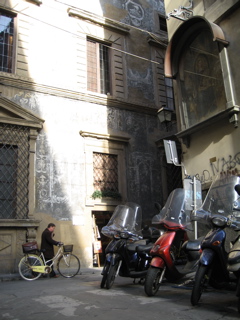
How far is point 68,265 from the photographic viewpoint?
9.24 metres

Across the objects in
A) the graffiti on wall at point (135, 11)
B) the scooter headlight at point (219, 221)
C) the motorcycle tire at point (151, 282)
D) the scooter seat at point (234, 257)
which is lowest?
the motorcycle tire at point (151, 282)

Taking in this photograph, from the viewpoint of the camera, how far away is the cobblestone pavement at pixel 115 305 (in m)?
3.89

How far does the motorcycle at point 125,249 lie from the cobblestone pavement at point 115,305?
1.20ft

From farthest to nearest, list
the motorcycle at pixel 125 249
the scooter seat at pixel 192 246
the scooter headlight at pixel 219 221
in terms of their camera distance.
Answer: the motorcycle at pixel 125 249 → the scooter seat at pixel 192 246 → the scooter headlight at pixel 219 221

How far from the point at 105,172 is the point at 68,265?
434 centimetres

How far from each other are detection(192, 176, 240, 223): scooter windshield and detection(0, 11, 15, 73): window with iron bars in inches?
368

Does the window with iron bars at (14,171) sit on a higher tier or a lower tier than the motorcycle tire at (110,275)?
higher

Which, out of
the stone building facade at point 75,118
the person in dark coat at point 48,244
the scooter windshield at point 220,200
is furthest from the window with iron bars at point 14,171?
the scooter windshield at point 220,200

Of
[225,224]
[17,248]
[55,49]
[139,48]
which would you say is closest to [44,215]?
[17,248]

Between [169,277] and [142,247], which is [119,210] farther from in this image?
[169,277]

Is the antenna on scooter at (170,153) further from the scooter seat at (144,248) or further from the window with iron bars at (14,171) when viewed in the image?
the window with iron bars at (14,171)

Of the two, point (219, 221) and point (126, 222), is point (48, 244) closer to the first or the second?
point (126, 222)

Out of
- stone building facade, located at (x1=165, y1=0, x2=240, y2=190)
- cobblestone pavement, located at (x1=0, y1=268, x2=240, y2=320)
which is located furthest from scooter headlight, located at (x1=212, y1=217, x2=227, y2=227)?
stone building facade, located at (x1=165, y1=0, x2=240, y2=190)

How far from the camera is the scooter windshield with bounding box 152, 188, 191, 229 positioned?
5.50 metres
